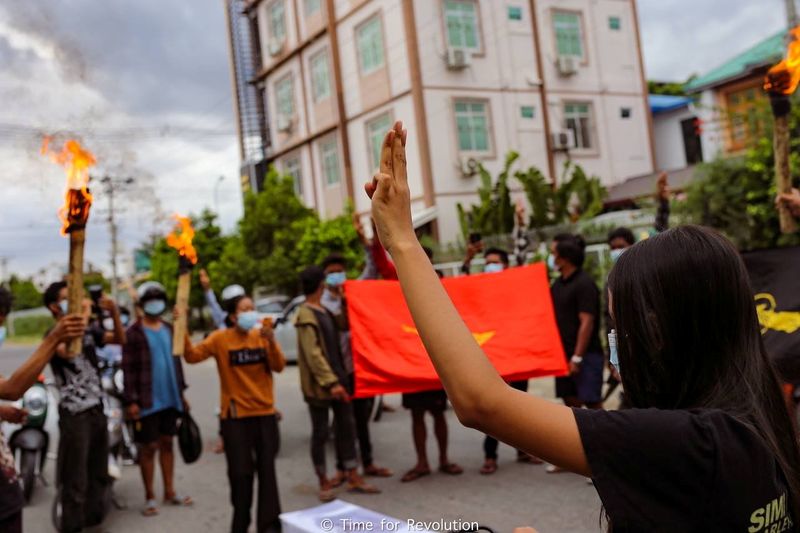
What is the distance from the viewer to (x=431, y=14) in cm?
2175

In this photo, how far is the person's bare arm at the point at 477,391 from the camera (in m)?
1.44

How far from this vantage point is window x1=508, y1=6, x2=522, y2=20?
2308 centimetres

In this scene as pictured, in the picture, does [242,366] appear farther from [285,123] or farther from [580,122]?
[285,123]

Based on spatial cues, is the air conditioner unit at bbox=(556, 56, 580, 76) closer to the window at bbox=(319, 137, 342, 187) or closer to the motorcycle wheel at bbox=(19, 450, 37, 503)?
the window at bbox=(319, 137, 342, 187)

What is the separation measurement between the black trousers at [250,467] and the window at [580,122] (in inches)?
810

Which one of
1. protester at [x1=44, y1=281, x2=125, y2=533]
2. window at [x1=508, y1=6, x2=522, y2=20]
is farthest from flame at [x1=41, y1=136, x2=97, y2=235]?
window at [x1=508, y1=6, x2=522, y2=20]

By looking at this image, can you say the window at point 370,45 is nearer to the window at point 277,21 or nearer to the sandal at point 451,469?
the window at point 277,21

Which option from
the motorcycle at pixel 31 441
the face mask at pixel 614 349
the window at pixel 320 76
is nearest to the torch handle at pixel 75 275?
the face mask at pixel 614 349

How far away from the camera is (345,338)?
24.9 ft

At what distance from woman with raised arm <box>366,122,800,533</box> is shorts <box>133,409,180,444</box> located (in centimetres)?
582

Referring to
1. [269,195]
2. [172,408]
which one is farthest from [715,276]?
[269,195]

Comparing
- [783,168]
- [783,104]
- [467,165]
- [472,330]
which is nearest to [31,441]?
[472,330]

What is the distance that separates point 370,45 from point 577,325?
1847 centimetres

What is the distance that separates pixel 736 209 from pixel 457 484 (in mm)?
6363
